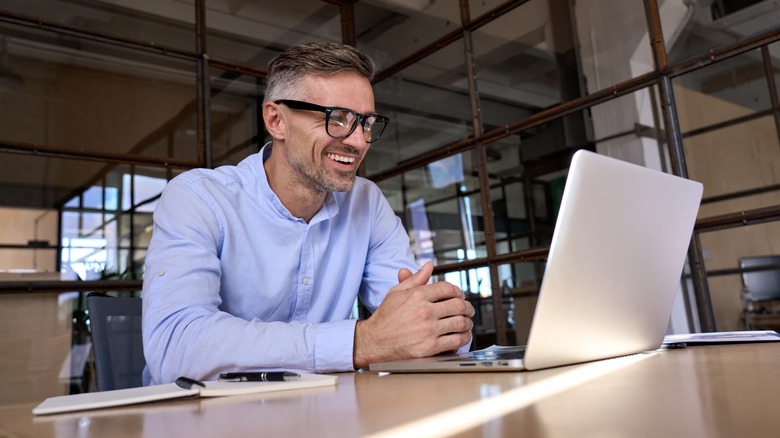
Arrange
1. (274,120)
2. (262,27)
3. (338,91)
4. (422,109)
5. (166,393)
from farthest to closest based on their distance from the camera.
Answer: (262,27)
(422,109)
(274,120)
(338,91)
(166,393)

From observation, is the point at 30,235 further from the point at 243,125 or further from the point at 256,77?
the point at 256,77

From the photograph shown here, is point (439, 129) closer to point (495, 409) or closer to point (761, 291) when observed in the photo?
point (761, 291)

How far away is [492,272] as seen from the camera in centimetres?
270

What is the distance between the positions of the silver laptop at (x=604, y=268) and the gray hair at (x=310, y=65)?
79 cm

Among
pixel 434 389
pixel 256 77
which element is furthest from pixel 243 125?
pixel 434 389

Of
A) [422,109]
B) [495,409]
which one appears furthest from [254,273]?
[422,109]

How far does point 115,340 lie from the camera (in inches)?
51.1

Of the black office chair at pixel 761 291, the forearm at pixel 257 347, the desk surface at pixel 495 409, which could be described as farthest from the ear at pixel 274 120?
the black office chair at pixel 761 291

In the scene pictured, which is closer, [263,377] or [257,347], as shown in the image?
[263,377]

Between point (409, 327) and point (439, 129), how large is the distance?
2.21 m

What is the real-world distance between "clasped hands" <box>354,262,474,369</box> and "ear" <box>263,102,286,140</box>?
2.26 ft

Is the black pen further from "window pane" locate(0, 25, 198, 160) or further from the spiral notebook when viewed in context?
"window pane" locate(0, 25, 198, 160)

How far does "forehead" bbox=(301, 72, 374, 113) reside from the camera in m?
1.37

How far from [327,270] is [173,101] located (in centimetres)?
186
